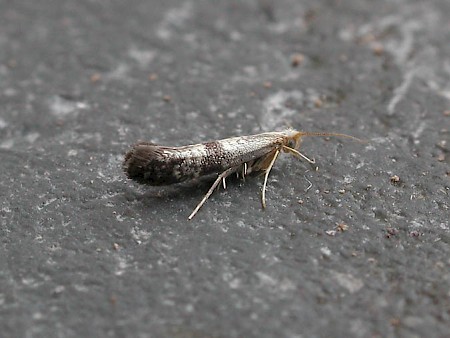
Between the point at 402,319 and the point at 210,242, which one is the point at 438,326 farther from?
the point at 210,242

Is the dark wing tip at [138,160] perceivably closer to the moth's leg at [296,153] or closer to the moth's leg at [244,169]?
the moth's leg at [244,169]

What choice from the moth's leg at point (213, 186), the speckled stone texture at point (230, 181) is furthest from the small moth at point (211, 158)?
the speckled stone texture at point (230, 181)

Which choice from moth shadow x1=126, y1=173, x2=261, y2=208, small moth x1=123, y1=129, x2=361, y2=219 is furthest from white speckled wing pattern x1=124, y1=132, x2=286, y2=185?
moth shadow x1=126, y1=173, x2=261, y2=208

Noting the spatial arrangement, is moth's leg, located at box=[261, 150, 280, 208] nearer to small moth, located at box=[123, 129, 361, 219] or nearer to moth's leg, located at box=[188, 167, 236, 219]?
small moth, located at box=[123, 129, 361, 219]

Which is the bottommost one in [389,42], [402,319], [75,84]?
[402,319]

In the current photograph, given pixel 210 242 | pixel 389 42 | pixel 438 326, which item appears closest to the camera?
pixel 438 326

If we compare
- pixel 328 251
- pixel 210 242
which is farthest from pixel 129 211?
pixel 328 251
